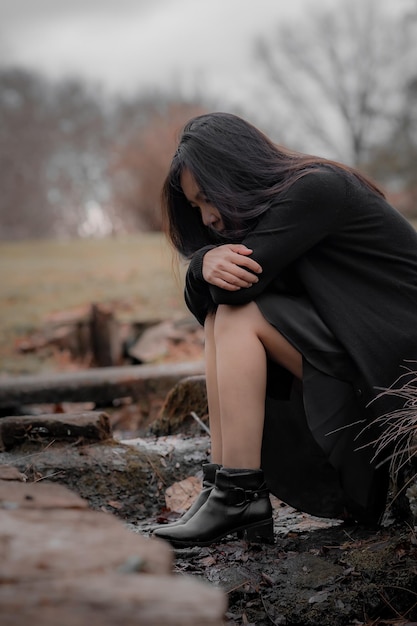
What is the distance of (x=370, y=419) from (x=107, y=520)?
1156 millimetres

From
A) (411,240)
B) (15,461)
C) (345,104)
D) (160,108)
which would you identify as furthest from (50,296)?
(345,104)

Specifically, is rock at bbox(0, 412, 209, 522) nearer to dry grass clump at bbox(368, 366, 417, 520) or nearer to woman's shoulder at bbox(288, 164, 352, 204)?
dry grass clump at bbox(368, 366, 417, 520)

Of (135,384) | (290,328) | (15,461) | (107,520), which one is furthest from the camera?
(135,384)

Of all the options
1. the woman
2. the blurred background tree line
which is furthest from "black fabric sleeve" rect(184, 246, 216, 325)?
the blurred background tree line

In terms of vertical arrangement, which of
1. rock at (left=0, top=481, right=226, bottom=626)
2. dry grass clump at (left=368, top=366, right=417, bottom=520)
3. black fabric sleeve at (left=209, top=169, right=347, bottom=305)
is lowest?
dry grass clump at (left=368, top=366, right=417, bottom=520)

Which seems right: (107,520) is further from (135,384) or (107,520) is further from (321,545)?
(135,384)

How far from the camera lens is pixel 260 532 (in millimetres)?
2455

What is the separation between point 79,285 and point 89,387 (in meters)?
4.75

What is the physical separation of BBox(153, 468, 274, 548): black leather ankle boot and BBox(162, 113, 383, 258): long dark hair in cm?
70

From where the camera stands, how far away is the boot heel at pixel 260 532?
245 centimetres

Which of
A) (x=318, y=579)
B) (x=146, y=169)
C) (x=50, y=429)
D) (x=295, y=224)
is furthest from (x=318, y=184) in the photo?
(x=146, y=169)

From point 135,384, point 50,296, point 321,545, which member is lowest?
point 50,296

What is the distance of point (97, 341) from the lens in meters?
6.91

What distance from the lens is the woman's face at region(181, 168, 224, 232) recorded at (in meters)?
2.60
